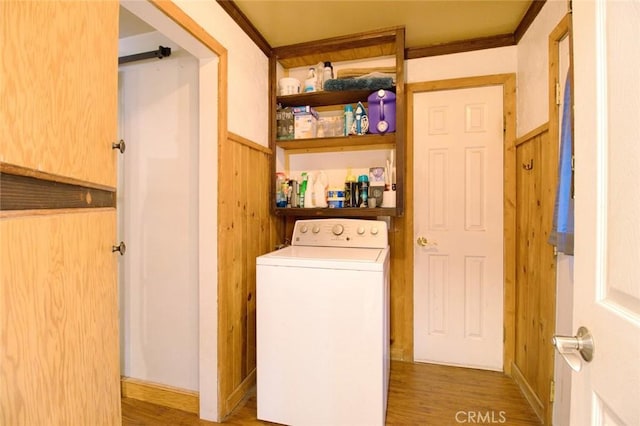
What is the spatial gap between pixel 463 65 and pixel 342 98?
0.90 m

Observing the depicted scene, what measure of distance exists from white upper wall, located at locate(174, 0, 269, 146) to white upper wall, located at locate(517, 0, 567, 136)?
1.69 m

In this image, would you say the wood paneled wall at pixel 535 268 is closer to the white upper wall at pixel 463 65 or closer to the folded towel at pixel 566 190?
the folded towel at pixel 566 190

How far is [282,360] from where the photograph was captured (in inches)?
60.8

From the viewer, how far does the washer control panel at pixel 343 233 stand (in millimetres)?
1949

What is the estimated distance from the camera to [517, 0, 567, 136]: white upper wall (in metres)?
1.53

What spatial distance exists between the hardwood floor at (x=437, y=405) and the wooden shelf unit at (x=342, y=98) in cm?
115

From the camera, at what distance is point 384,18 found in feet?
6.04

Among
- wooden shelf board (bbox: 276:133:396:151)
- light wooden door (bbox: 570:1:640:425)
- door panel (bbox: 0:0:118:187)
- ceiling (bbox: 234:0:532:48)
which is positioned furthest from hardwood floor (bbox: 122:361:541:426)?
ceiling (bbox: 234:0:532:48)

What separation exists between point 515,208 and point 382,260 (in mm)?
1203

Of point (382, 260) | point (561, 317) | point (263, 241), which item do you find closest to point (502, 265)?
point (561, 317)

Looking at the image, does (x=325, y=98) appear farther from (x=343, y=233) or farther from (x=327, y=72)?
(x=343, y=233)

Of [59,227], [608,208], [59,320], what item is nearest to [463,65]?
[608,208]

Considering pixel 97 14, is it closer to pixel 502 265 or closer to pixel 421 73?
pixel 421 73

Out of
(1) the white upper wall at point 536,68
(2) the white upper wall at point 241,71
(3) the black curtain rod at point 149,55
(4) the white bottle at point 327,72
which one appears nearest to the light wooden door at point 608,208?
(1) the white upper wall at point 536,68
